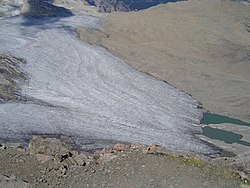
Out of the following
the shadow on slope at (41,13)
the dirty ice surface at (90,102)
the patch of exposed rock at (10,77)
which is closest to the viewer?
the dirty ice surface at (90,102)

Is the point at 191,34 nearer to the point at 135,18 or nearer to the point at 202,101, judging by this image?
the point at 135,18

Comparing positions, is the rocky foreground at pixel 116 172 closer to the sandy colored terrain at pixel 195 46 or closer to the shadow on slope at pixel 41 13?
the sandy colored terrain at pixel 195 46

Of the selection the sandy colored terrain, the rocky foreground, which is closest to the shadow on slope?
the sandy colored terrain

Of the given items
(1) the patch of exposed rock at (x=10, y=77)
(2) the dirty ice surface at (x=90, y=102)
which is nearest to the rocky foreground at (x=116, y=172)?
(2) the dirty ice surface at (x=90, y=102)

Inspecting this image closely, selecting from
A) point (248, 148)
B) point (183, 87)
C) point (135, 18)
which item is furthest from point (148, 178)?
point (135, 18)

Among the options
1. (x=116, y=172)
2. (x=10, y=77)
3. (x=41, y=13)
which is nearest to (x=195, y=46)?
(x=10, y=77)

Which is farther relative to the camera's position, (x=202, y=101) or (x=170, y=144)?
(x=202, y=101)
